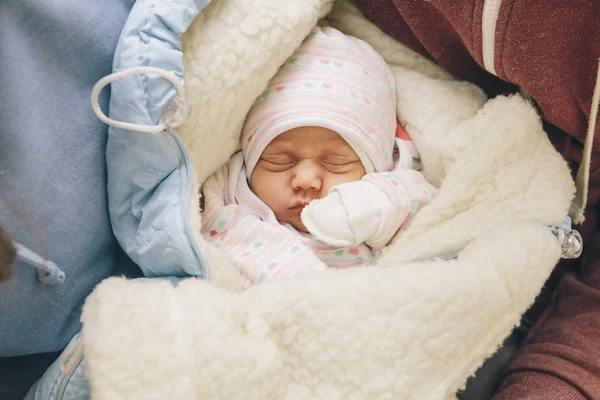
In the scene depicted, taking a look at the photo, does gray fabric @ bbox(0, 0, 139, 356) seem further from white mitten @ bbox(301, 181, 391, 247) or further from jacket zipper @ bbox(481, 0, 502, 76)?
jacket zipper @ bbox(481, 0, 502, 76)

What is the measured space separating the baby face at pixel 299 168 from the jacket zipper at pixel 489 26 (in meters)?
0.28

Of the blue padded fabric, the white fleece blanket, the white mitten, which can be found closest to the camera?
the white fleece blanket

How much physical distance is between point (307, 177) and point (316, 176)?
0.02 m

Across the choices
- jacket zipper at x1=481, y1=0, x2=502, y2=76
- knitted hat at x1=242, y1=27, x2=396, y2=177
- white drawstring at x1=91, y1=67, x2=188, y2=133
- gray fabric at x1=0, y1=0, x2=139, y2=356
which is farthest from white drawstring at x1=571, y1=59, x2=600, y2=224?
gray fabric at x1=0, y1=0, x2=139, y2=356

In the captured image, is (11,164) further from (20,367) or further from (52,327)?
(20,367)

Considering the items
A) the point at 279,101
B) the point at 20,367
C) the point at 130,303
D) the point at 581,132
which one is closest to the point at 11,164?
the point at 130,303

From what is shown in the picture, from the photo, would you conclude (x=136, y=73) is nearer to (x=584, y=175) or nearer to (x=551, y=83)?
(x=551, y=83)

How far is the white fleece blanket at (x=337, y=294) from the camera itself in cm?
61

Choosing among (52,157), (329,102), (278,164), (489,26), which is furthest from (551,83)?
(52,157)

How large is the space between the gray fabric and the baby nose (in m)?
0.31

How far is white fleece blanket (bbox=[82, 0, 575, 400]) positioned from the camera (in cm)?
61

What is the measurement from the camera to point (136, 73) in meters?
0.70

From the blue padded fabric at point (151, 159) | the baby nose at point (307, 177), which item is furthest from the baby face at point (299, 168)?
the blue padded fabric at point (151, 159)

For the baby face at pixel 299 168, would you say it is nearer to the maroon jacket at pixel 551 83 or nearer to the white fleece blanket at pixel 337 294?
the white fleece blanket at pixel 337 294
